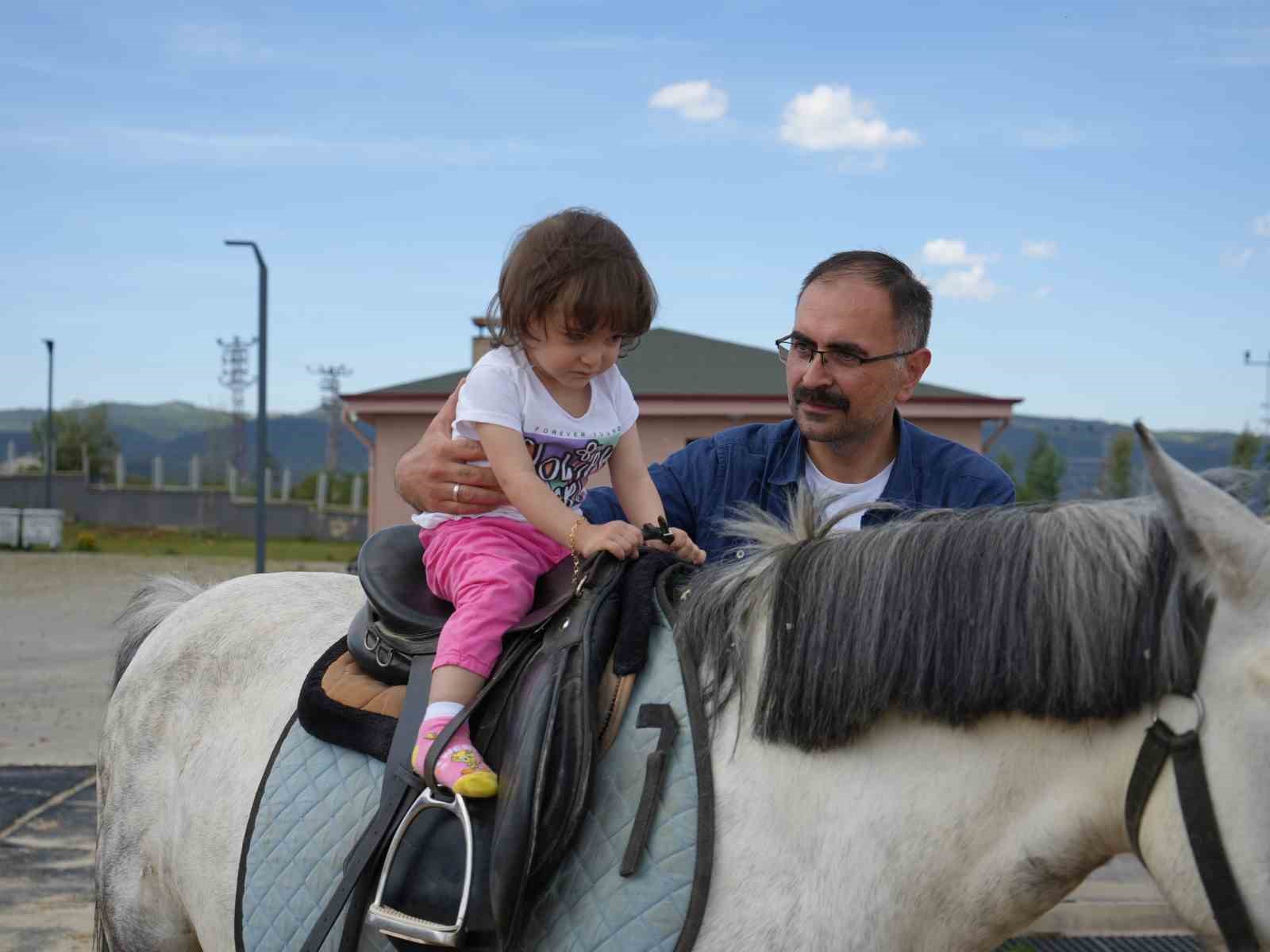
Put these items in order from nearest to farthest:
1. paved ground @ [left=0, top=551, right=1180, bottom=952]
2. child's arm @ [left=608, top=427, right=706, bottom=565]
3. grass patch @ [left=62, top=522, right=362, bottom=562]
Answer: child's arm @ [left=608, top=427, right=706, bottom=565]
paved ground @ [left=0, top=551, right=1180, bottom=952]
grass patch @ [left=62, top=522, right=362, bottom=562]

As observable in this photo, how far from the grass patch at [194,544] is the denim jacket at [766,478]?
23.5m

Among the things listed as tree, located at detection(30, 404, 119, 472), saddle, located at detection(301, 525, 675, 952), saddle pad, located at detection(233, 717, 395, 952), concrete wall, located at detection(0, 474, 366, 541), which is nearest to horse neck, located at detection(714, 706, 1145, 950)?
saddle, located at detection(301, 525, 675, 952)

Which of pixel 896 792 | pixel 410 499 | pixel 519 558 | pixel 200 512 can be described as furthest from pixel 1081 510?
pixel 200 512

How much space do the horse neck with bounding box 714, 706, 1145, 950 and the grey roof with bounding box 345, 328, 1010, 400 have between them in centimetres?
1366

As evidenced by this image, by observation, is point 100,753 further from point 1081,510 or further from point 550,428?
point 1081,510

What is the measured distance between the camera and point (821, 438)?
2.47m

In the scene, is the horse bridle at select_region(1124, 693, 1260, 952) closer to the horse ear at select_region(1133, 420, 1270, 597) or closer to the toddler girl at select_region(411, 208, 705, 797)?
the horse ear at select_region(1133, 420, 1270, 597)

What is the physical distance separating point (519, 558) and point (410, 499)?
0.50m

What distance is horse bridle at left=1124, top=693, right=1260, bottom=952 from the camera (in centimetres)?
134

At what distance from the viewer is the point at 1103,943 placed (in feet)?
15.4

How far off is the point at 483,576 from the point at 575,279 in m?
0.57

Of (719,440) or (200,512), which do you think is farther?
(200,512)

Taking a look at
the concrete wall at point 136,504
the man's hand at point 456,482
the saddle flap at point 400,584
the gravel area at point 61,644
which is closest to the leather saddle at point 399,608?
the saddle flap at point 400,584

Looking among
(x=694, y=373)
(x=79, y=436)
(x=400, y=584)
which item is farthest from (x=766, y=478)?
(x=79, y=436)
